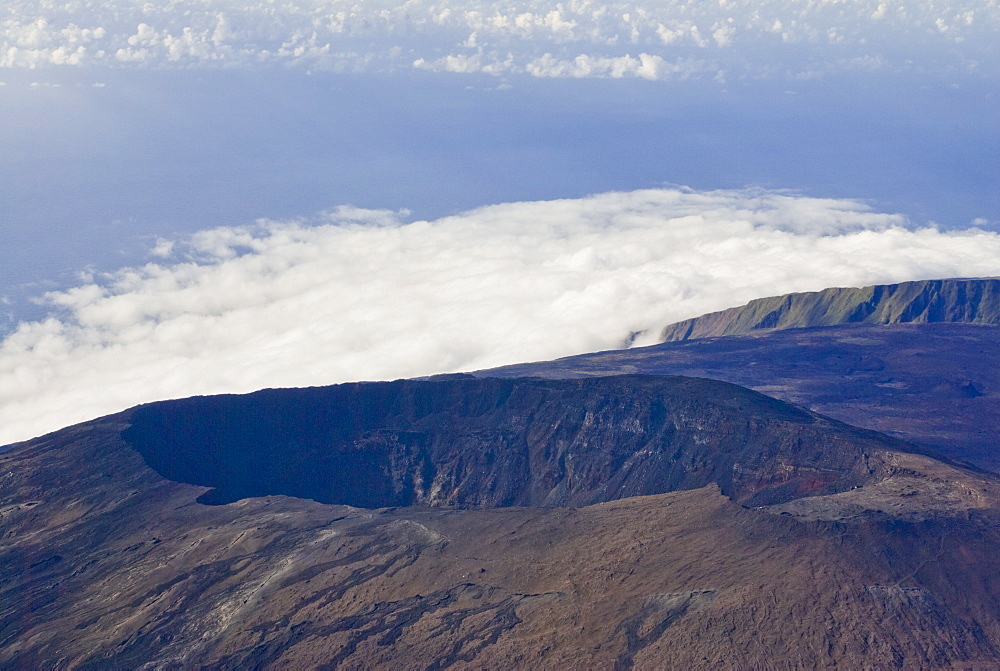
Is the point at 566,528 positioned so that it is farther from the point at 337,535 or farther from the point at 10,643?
the point at 10,643

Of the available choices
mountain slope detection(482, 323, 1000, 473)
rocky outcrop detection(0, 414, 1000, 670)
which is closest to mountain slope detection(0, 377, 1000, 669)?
rocky outcrop detection(0, 414, 1000, 670)

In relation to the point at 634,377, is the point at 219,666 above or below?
below

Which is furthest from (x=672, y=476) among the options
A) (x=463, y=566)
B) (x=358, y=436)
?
(x=358, y=436)

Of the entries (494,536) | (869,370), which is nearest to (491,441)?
(494,536)

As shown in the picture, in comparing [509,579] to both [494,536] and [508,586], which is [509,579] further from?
[494,536]

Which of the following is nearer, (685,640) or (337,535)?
(685,640)

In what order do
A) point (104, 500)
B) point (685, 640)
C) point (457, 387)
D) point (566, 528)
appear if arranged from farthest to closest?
point (457, 387), point (104, 500), point (566, 528), point (685, 640)
